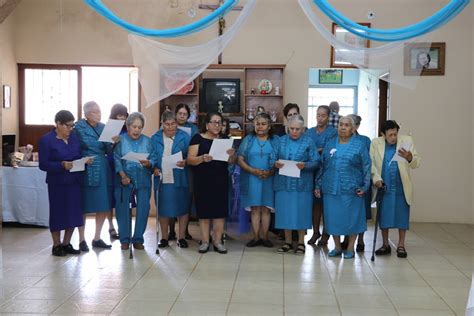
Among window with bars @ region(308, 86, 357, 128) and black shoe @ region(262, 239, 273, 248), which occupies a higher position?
window with bars @ region(308, 86, 357, 128)

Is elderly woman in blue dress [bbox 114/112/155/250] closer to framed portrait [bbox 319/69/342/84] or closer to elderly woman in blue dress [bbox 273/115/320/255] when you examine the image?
elderly woman in blue dress [bbox 273/115/320/255]

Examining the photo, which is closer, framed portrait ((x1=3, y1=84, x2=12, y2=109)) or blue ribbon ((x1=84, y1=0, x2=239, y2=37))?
blue ribbon ((x1=84, y1=0, x2=239, y2=37))

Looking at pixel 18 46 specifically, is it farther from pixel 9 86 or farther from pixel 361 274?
pixel 361 274

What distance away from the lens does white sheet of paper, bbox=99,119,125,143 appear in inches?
223

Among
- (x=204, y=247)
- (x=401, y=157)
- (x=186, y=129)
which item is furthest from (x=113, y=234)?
(x=401, y=157)

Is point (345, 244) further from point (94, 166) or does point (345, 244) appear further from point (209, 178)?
point (94, 166)

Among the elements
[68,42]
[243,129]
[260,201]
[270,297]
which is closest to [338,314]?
[270,297]

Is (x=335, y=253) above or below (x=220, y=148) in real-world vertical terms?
below

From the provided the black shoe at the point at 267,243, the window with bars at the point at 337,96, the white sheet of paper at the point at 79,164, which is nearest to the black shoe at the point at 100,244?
the white sheet of paper at the point at 79,164

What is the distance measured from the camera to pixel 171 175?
5.96 m

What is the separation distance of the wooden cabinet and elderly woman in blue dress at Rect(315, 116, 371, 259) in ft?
7.41

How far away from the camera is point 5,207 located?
7203 mm

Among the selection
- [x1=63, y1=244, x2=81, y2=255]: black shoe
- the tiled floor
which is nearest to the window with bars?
Answer: the tiled floor

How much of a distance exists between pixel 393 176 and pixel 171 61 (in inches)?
90.0
